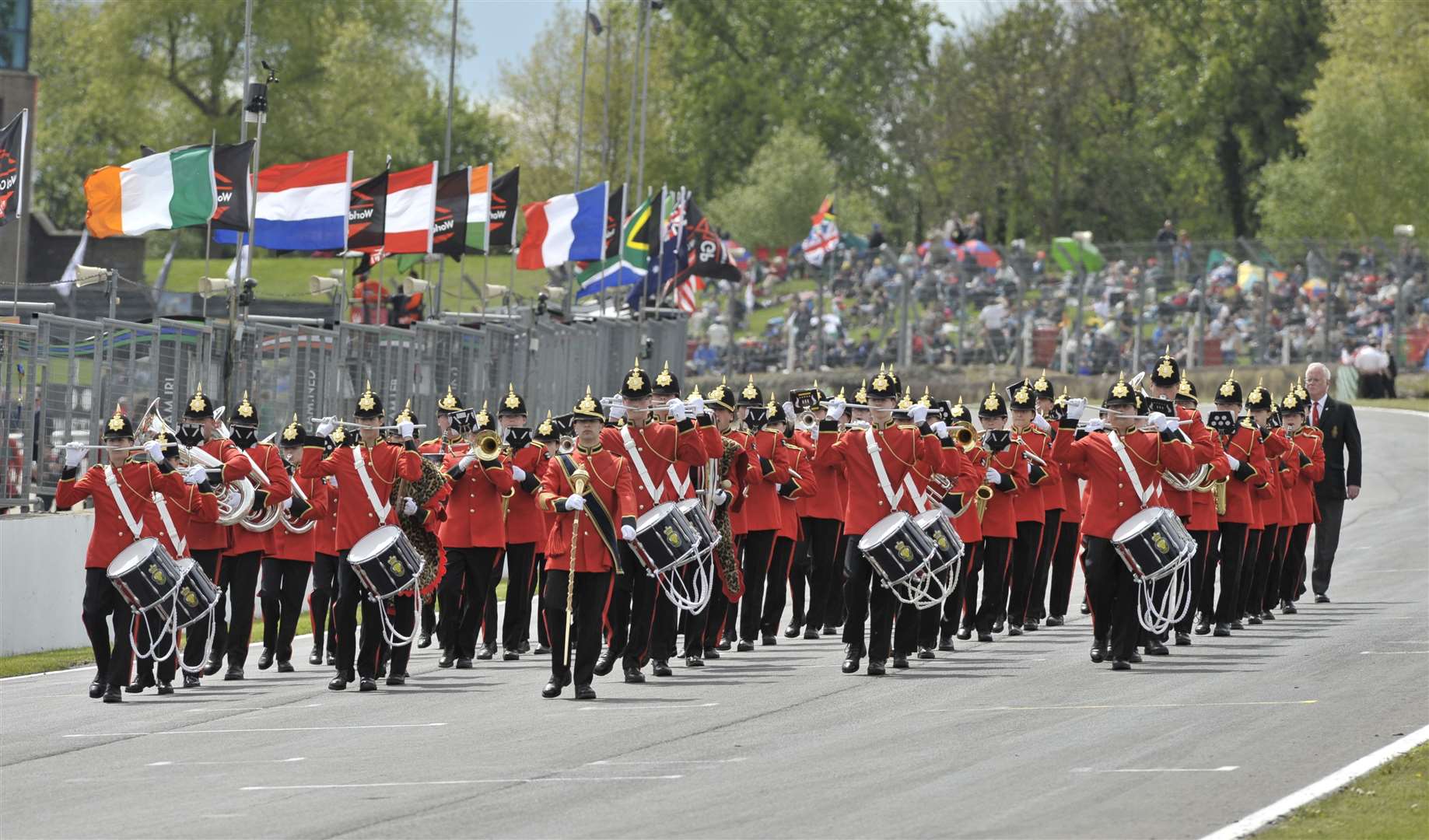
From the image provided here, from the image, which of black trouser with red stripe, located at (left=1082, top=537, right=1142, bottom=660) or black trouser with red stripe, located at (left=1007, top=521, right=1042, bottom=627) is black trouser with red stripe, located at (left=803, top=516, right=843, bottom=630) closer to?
black trouser with red stripe, located at (left=1007, top=521, right=1042, bottom=627)

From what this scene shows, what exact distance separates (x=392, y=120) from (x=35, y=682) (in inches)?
2543

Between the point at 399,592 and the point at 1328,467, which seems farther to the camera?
the point at 1328,467

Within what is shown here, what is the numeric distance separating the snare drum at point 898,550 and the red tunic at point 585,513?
169 cm

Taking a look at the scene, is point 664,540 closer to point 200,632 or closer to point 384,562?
point 384,562

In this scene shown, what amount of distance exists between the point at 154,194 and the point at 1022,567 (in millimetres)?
9695

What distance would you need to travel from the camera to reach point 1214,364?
4581 cm

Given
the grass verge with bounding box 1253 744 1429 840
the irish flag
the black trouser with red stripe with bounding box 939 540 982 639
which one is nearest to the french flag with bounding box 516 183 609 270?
the irish flag

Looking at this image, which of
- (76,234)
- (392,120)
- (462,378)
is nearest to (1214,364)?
(462,378)

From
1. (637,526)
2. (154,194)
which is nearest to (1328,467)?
(637,526)

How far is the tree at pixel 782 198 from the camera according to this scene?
2987 inches

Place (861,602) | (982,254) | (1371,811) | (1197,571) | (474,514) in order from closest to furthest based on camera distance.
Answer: (1371,811) < (861,602) < (474,514) < (1197,571) < (982,254)

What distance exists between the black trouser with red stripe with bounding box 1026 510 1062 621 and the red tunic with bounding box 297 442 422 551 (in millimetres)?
5817

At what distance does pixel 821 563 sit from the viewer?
1956 centimetres

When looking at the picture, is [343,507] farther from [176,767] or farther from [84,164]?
[84,164]
